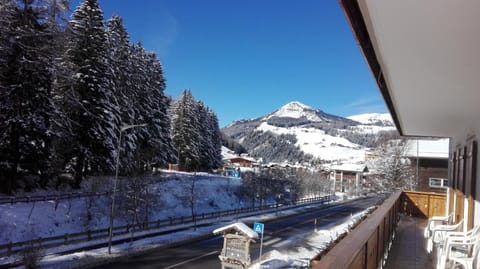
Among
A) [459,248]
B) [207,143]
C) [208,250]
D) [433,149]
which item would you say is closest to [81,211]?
[208,250]

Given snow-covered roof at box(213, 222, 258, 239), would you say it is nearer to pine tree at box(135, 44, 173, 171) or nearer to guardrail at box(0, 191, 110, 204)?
guardrail at box(0, 191, 110, 204)

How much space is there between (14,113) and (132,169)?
400 inches

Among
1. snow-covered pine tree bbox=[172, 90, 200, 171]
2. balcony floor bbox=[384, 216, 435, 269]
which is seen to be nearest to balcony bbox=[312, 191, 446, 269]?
balcony floor bbox=[384, 216, 435, 269]

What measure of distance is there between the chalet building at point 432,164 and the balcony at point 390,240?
7.50 m

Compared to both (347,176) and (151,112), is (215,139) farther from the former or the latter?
(347,176)

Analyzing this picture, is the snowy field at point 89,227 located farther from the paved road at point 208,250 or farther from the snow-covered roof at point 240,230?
the snow-covered roof at point 240,230

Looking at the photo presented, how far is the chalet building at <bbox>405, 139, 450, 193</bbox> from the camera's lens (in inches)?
806

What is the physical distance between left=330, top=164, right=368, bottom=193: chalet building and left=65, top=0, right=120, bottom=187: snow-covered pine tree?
55532mm

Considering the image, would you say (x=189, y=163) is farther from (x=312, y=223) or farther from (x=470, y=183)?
(x=470, y=183)

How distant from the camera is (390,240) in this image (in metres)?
6.57

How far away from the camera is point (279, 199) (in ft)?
151

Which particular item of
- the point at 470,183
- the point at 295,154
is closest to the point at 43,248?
the point at 470,183

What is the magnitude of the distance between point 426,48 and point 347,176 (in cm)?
7680

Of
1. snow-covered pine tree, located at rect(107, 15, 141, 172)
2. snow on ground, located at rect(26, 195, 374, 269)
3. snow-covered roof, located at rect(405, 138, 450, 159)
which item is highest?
snow-covered pine tree, located at rect(107, 15, 141, 172)
